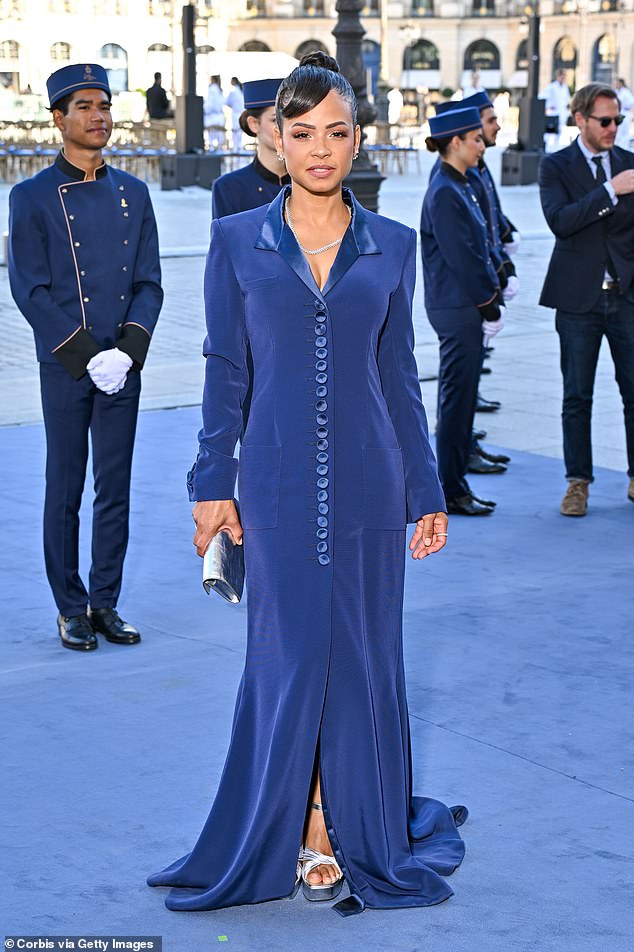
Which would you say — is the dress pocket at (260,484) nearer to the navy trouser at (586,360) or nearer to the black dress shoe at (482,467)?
the navy trouser at (586,360)

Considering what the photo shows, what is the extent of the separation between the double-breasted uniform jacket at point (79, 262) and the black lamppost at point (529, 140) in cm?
2656

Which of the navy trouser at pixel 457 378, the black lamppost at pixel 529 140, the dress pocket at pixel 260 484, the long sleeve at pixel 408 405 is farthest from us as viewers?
the black lamppost at pixel 529 140

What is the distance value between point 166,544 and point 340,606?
3594 millimetres

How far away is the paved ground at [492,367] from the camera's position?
9656 millimetres

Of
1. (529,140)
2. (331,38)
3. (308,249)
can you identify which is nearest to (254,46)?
(331,38)

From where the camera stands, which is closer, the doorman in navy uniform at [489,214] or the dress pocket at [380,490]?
the dress pocket at [380,490]

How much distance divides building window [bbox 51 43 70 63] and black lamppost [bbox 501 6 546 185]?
60.2 m

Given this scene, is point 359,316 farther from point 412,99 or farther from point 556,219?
point 412,99

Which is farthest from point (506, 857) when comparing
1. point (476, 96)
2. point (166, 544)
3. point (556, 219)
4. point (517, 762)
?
point (476, 96)

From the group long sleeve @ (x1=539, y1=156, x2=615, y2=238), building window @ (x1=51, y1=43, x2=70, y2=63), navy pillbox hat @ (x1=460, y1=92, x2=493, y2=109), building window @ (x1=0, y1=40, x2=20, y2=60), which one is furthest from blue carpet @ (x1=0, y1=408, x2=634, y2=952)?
building window @ (x1=51, y1=43, x2=70, y2=63)

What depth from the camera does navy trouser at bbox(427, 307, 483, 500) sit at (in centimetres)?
783

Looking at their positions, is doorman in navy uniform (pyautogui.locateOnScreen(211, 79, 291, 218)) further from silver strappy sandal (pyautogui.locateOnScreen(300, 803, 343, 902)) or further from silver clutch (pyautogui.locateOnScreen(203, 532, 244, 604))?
silver strappy sandal (pyautogui.locateOnScreen(300, 803, 343, 902))

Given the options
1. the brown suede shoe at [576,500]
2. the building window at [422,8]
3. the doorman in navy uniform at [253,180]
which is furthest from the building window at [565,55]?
the doorman in navy uniform at [253,180]

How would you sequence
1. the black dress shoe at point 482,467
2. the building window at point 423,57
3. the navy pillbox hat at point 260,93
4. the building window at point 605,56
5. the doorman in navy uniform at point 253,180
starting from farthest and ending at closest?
the building window at point 423,57, the building window at point 605,56, the black dress shoe at point 482,467, the doorman in navy uniform at point 253,180, the navy pillbox hat at point 260,93
